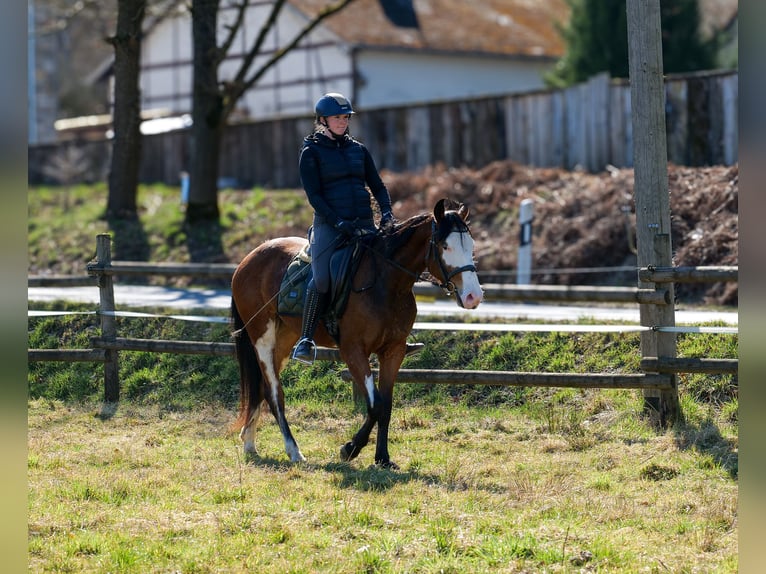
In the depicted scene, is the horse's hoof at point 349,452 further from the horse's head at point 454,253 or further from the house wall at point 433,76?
the house wall at point 433,76

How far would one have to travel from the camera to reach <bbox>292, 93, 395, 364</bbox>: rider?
9203 mm

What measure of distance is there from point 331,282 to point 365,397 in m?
1.02

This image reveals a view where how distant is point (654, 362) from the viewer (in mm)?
10125

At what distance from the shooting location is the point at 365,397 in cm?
918

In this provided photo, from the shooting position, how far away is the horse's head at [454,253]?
831 cm

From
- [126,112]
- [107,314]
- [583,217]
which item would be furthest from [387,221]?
[126,112]

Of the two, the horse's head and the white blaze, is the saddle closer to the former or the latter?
the horse's head

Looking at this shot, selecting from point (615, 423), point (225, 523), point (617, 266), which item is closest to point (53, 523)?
point (225, 523)

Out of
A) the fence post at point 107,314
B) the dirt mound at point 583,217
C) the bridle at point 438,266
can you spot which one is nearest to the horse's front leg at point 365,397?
the bridle at point 438,266

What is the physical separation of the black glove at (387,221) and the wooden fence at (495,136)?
1412 cm

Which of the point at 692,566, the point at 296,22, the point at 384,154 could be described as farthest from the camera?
the point at 296,22
